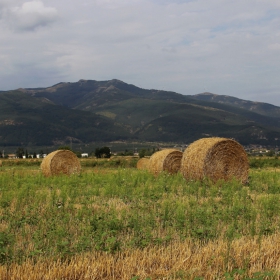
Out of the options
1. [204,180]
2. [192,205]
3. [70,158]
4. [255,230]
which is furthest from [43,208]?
[70,158]

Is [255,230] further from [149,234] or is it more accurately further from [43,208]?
[43,208]

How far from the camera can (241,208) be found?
9586 millimetres

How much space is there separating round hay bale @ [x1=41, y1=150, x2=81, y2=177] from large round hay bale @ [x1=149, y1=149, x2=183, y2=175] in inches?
208

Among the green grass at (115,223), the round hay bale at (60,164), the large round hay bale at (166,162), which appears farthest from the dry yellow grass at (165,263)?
the round hay bale at (60,164)

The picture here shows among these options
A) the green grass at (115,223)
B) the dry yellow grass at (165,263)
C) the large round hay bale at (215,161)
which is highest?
the large round hay bale at (215,161)

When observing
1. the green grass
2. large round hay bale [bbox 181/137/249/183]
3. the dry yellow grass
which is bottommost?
the dry yellow grass

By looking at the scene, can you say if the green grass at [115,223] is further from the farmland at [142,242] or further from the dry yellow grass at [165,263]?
the dry yellow grass at [165,263]

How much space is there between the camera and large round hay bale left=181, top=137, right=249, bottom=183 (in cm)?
1752

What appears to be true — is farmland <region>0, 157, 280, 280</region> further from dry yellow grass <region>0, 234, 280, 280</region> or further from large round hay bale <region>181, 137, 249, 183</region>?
large round hay bale <region>181, 137, 249, 183</region>

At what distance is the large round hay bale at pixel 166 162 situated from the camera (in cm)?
2381

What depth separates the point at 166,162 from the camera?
23.9 metres

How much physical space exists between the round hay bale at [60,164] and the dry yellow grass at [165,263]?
2019 centimetres

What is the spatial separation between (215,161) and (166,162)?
6.44 meters

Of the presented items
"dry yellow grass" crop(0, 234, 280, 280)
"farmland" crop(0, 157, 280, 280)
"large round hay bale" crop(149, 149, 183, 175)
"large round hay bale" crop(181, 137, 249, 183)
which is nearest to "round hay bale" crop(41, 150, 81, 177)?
"large round hay bale" crop(149, 149, 183, 175)
